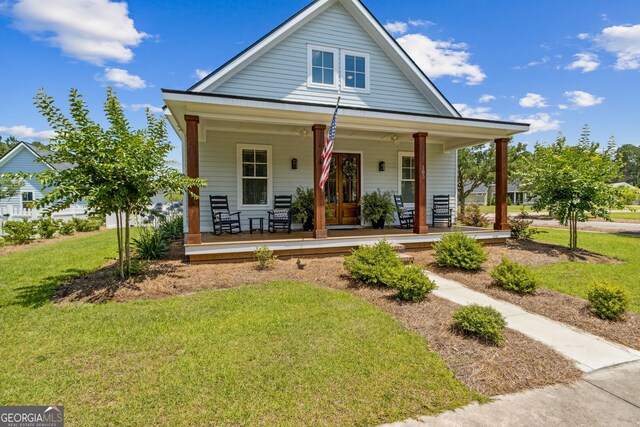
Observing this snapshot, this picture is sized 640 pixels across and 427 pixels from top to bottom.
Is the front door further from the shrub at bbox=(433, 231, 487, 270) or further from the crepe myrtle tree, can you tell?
the crepe myrtle tree

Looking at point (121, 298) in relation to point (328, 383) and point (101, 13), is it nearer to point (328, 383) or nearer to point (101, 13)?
point (328, 383)

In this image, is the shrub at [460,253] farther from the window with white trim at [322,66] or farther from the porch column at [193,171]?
the window with white trim at [322,66]

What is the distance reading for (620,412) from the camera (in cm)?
235

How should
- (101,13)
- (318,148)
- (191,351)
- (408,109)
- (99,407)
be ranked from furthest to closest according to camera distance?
(408,109) → (101,13) → (318,148) → (191,351) → (99,407)

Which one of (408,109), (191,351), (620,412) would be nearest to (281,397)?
(191,351)

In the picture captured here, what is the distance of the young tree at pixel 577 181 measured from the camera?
25.9 feet

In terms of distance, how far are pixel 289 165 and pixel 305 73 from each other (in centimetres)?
267

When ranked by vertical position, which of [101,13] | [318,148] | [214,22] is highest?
[214,22]

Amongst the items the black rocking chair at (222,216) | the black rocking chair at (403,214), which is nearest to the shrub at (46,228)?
the black rocking chair at (222,216)

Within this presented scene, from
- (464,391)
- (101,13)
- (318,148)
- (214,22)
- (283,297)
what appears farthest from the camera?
(214,22)

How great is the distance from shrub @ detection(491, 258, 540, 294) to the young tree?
420 centimetres

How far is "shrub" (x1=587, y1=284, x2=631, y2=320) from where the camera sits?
13.3 ft

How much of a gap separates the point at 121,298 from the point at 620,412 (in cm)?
556

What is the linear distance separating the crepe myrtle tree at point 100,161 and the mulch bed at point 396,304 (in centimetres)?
65
